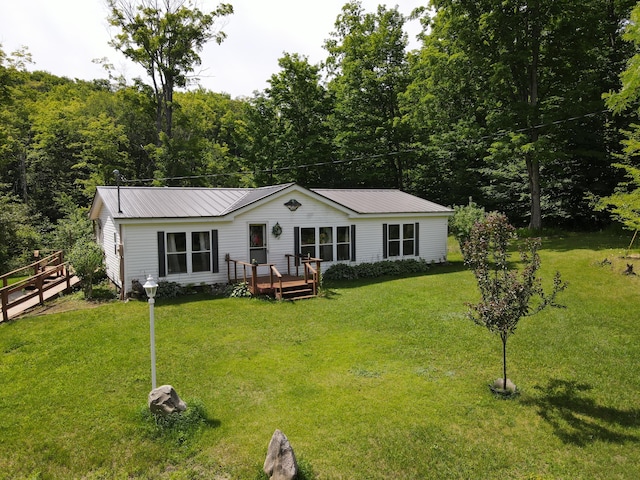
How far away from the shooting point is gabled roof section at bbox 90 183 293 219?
13523 mm

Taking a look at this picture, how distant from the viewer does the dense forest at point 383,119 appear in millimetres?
21719

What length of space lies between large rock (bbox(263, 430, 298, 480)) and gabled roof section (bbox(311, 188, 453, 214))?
1240 centimetres

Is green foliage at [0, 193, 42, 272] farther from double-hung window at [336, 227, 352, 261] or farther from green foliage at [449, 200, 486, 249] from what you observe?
green foliage at [449, 200, 486, 249]

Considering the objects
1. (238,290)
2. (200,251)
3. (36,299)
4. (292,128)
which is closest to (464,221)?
(238,290)

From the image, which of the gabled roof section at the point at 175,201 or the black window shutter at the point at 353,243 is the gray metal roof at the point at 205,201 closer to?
the gabled roof section at the point at 175,201

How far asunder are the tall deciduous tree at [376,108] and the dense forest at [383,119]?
12 centimetres

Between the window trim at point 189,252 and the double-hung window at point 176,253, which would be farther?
the double-hung window at point 176,253

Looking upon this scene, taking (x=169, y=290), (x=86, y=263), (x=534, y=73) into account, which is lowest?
(x=169, y=290)

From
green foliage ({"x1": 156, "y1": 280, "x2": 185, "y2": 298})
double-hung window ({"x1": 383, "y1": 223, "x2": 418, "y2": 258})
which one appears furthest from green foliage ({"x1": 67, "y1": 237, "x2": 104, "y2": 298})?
double-hung window ({"x1": 383, "y1": 223, "x2": 418, "y2": 258})

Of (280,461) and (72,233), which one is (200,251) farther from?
(280,461)

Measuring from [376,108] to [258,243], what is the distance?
19167 millimetres

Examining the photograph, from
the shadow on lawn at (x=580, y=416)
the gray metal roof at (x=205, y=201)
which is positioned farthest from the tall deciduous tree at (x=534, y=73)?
the shadow on lawn at (x=580, y=416)

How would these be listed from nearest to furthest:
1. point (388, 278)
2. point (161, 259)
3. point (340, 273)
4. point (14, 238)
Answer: point (161, 259) → point (340, 273) → point (388, 278) → point (14, 238)

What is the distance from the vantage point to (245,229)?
49.2ft
